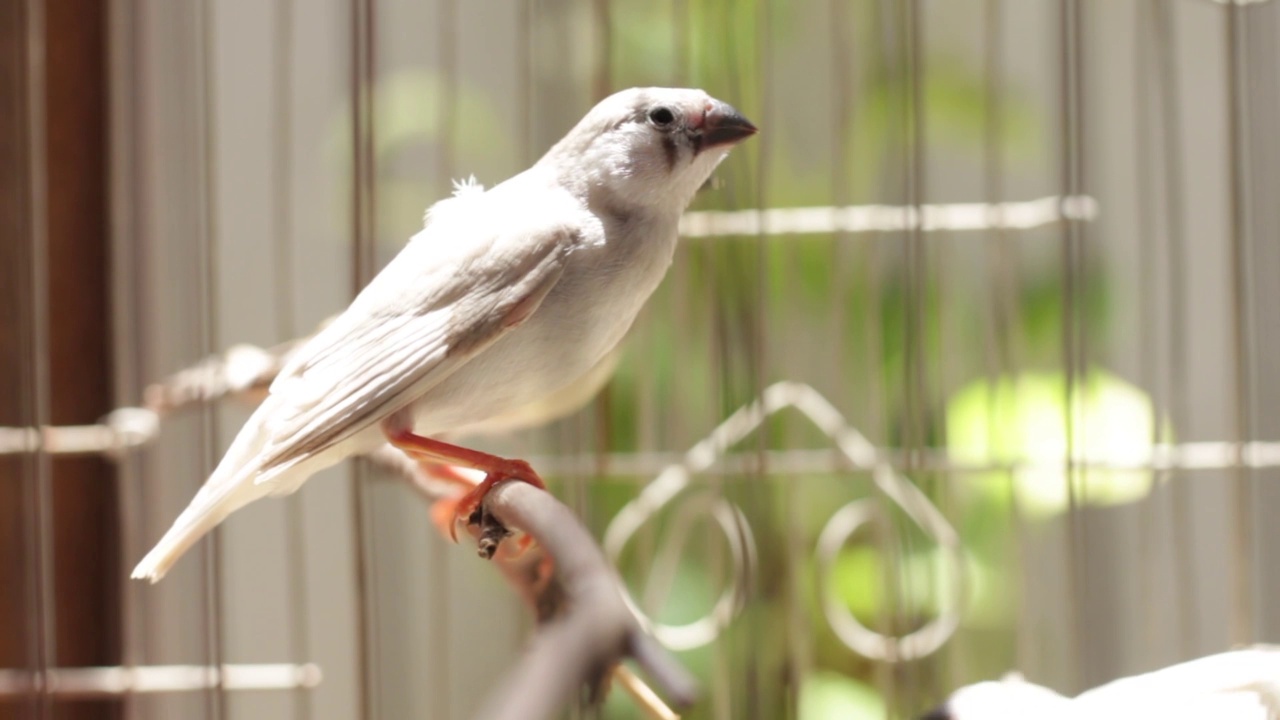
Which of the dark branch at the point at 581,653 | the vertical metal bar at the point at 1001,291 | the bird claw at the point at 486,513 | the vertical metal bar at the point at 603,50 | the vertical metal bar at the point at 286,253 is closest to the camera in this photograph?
the dark branch at the point at 581,653

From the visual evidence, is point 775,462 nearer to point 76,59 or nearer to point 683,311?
point 683,311

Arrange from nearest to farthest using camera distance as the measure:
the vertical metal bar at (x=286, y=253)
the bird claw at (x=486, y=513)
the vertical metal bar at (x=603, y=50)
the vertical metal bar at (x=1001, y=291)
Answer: the bird claw at (x=486, y=513) → the vertical metal bar at (x=603, y=50) → the vertical metal bar at (x=286, y=253) → the vertical metal bar at (x=1001, y=291)

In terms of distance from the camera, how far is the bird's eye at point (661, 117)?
64cm

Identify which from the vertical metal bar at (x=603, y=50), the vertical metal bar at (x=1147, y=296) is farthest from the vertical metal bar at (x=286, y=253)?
the vertical metal bar at (x=1147, y=296)

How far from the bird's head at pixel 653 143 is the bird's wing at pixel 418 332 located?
0.04 m

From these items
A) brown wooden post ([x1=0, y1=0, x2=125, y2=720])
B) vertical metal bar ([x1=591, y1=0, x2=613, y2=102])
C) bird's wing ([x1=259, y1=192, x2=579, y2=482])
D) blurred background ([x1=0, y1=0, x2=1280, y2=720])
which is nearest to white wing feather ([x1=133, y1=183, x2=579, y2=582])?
bird's wing ([x1=259, y1=192, x2=579, y2=482])

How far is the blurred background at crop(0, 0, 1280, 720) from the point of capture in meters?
1.22

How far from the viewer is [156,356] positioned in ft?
4.58

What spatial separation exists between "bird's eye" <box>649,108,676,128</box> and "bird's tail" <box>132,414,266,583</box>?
32cm

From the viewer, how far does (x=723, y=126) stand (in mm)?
629

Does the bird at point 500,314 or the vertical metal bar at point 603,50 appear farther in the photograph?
the vertical metal bar at point 603,50

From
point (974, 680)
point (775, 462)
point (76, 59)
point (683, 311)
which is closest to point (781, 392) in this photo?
point (775, 462)

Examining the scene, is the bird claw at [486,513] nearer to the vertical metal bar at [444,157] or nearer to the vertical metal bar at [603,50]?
the vertical metal bar at [603,50]

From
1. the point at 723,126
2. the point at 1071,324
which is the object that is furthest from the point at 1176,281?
the point at 723,126
